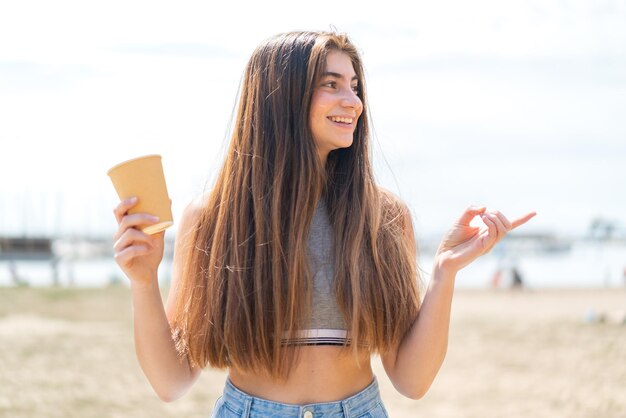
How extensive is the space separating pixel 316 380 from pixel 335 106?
0.78 m

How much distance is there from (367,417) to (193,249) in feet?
2.34

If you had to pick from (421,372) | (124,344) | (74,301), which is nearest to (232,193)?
(421,372)

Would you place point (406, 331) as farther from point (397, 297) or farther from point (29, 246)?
point (29, 246)

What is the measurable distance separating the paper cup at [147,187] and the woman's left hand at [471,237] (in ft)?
2.60

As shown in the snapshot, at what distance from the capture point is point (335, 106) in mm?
2359

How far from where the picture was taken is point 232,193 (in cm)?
244

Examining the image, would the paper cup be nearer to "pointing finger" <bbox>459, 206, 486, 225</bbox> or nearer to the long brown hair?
the long brown hair


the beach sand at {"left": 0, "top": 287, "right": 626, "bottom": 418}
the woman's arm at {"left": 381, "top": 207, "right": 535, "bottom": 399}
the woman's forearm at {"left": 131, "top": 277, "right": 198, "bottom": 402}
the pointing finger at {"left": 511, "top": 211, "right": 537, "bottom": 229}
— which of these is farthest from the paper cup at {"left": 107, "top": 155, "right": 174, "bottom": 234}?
the beach sand at {"left": 0, "top": 287, "right": 626, "bottom": 418}

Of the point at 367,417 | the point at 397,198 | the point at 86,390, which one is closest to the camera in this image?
the point at 367,417

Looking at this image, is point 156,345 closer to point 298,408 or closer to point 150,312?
point 150,312

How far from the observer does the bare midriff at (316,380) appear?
223 cm

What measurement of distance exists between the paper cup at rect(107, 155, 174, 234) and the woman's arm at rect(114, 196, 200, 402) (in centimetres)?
3

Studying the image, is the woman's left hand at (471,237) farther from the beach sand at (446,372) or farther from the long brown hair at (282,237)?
the beach sand at (446,372)

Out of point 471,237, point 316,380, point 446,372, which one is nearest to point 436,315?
point 471,237
